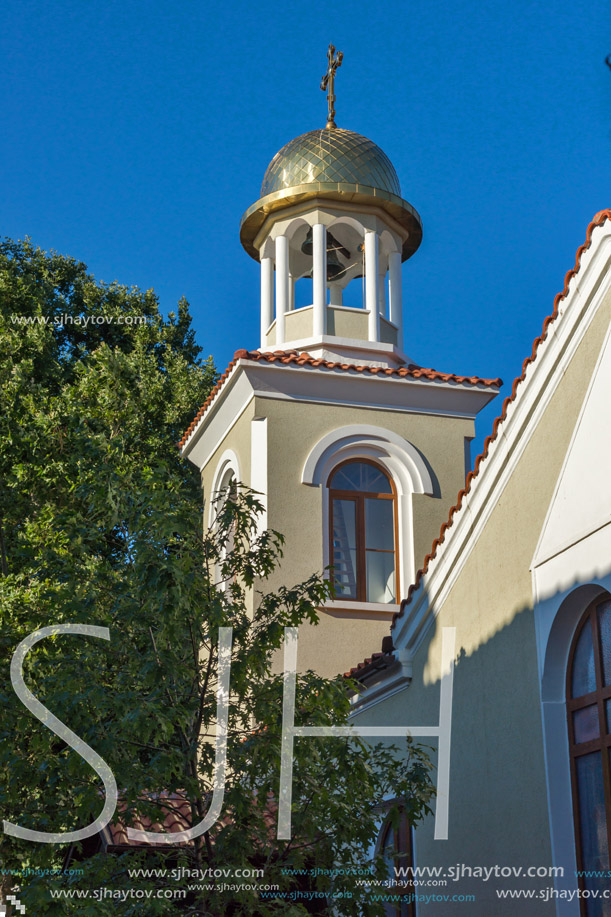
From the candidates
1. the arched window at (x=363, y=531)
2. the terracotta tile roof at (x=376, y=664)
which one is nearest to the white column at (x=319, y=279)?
the arched window at (x=363, y=531)

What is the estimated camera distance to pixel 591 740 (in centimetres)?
789

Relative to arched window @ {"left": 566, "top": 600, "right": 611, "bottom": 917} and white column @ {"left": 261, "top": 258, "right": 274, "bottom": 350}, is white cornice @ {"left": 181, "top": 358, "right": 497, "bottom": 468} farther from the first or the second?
arched window @ {"left": 566, "top": 600, "right": 611, "bottom": 917}

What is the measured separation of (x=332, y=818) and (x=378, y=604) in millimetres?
7538

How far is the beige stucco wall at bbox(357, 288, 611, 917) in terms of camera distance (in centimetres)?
836

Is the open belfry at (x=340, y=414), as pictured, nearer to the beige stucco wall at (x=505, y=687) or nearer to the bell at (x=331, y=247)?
the bell at (x=331, y=247)

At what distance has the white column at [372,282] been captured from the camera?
56.4 ft

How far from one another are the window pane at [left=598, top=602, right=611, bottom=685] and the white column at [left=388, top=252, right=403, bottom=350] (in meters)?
10.2

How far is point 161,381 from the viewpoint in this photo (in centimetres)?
2447

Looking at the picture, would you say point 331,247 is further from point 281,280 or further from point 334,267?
point 281,280

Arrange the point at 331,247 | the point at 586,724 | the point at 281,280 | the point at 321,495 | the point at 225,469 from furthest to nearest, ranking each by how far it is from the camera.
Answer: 1. the point at 331,247
2. the point at 281,280
3. the point at 225,469
4. the point at 321,495
5. the point at 586,724

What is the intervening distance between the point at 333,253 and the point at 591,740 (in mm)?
12281

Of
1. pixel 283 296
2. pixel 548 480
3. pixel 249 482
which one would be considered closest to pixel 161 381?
pixel 283 296

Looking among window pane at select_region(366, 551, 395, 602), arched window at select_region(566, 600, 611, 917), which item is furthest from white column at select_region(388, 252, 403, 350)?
arched window at select_region(566, 600, 611, 917)

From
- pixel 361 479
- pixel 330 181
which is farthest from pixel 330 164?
pixel 361 479
